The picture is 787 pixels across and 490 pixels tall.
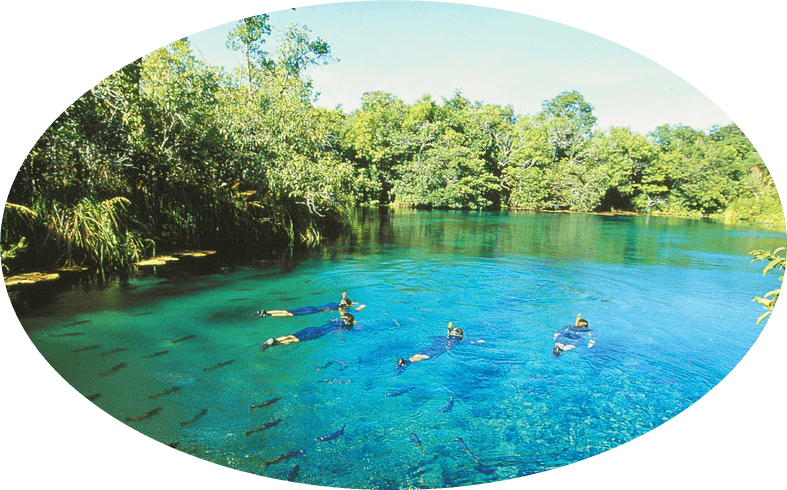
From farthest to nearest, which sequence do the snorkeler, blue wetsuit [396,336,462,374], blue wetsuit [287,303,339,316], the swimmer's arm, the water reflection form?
1. the water reflection
2. blue wetsuit [287,303,339,316]
3. the swimmer's arm
4. blue wetsuit [396,336,462,374]
5. the snorkeler

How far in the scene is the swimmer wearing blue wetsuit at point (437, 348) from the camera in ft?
19.1

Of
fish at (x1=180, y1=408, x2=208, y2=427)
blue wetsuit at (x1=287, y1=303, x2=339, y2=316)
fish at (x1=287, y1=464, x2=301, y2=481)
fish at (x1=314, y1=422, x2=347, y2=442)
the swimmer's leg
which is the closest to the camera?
fish at (x1=287, y1=464, x2=301, y2=481)

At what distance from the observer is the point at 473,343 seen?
21.8ft

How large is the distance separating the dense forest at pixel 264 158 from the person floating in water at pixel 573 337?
3.03m

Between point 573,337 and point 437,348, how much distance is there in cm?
225

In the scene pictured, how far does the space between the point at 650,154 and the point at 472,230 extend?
8511 millimetres

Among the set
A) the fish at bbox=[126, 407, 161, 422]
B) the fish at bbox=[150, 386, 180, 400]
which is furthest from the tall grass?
the fish at bbox=[126, 407, 161, 422]

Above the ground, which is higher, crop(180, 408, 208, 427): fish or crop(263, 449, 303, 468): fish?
crop(180, 408, 208, 427): fish

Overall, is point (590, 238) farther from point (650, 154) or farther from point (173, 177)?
point (173, 177)

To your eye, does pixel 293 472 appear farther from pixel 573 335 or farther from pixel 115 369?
pixel 573 335

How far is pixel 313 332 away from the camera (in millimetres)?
6859

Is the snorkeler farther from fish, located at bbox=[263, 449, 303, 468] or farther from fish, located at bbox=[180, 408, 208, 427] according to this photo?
fish, located at bbox=[180, 408, 208, 427]

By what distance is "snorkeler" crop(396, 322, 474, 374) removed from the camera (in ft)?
19.1

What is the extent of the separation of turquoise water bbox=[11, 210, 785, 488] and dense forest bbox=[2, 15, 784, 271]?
1.59 meters
